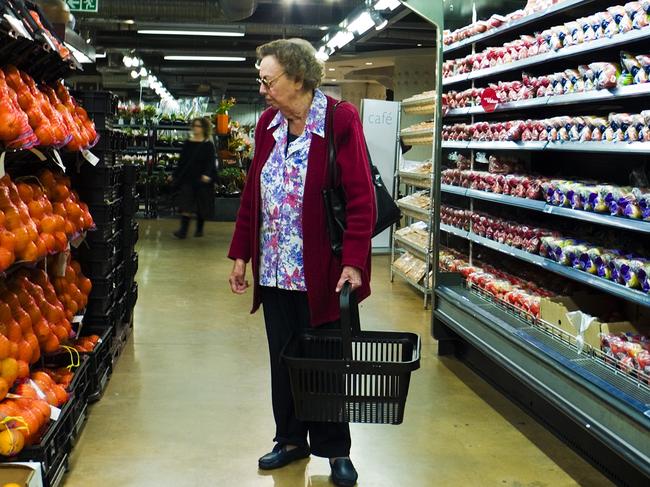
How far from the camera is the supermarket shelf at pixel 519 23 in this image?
384 cm

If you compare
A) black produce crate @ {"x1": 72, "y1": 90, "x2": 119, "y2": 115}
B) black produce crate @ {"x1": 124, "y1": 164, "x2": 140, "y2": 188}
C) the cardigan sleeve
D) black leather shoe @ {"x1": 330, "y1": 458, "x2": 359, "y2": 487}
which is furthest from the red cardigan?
black produce crate @ {"x1": 124, "y1": 164, "x2": 140, "y2": 188}

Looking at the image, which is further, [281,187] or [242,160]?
[242,160]

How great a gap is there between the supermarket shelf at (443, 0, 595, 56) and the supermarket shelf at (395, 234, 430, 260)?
2028mm

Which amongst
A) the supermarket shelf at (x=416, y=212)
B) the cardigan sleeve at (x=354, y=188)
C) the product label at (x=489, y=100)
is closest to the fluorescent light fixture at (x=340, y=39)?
the supermarket shelf at (x=416, y=212)

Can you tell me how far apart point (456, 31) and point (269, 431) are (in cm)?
317

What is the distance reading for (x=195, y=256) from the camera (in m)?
10.2

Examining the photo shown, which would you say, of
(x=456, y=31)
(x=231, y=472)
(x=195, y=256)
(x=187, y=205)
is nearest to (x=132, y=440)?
(x=231, y=472)

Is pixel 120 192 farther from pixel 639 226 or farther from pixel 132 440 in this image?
pixel 639 226

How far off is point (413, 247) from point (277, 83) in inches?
191

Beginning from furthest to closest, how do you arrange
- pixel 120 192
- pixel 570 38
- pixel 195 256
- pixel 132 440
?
1. pixel 195 256
2. pixel 120 192
3. pixel 570 38
4. pixel 132 440

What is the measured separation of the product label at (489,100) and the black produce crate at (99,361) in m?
2.62

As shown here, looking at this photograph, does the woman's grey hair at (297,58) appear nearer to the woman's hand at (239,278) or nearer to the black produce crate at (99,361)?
the woman's hand at (239,278)

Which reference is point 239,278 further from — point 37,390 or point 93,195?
point 93,195

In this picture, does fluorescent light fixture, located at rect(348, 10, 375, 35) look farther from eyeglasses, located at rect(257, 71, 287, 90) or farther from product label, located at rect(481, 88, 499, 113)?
eyeglasses, located at rect(257, 71, 287, 90)
